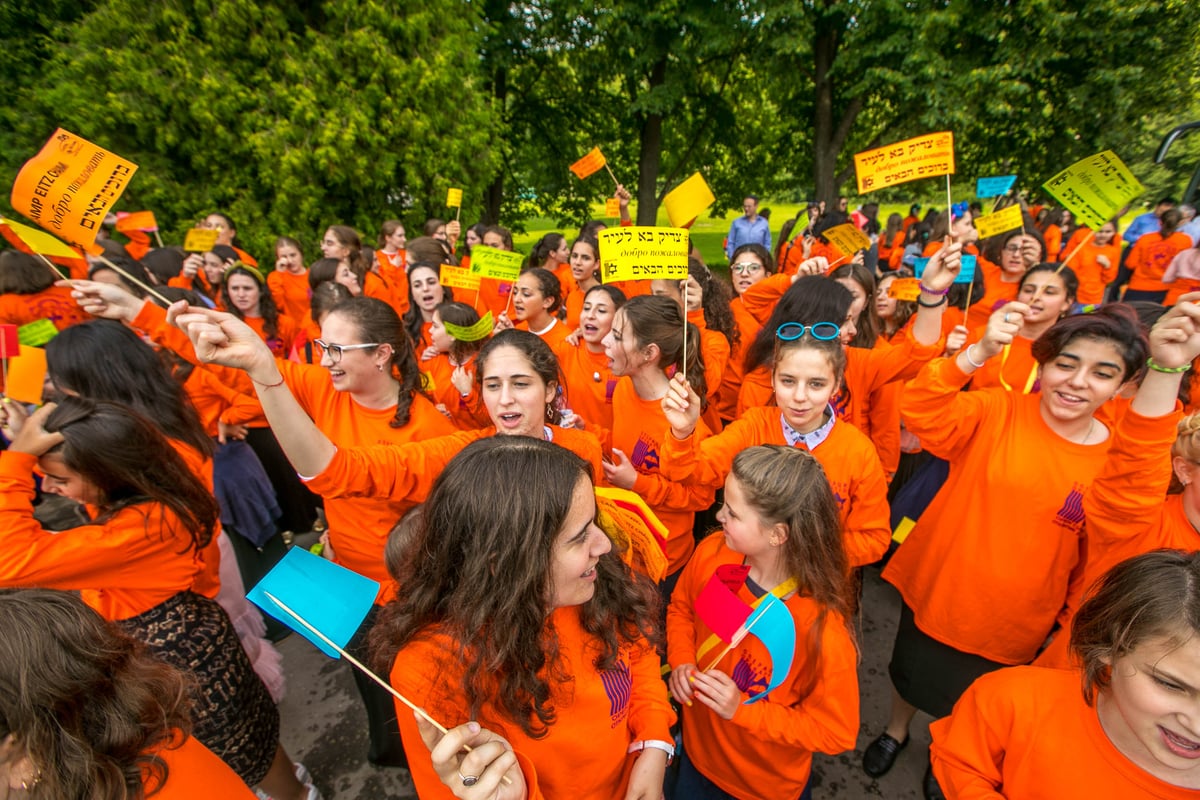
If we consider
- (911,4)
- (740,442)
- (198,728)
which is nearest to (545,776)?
(198,728)

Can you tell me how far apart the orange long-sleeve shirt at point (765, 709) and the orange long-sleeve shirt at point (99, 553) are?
6.24ft

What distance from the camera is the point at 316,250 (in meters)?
9.16

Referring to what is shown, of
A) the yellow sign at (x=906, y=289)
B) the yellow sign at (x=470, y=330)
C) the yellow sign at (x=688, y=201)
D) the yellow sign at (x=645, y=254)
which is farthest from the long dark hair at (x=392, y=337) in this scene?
the yellow sign at (x=906, y=289)

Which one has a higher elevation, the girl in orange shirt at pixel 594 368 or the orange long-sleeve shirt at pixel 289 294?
the orange long-sleeve shirt at pixel 289 294

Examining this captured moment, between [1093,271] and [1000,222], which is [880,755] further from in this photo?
[1093,271]

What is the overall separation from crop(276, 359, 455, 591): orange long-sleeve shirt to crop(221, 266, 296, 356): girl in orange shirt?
93.5 inches

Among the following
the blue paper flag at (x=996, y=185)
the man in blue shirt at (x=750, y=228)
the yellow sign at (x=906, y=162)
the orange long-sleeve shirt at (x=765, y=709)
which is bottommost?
the orange long-sleeve shirt at (x=765, y=709)

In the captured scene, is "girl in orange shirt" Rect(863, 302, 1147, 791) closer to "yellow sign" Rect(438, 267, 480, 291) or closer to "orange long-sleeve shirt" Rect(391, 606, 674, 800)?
"orange long-sleeve shirt" Rect(391, 606, 674, 800)

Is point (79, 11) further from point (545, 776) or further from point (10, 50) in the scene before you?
point (545, 776)

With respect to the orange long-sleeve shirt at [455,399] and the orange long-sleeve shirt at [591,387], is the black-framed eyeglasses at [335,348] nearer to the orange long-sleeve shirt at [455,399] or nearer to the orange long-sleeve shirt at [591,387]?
the orange long-sleeve shirt at [455,399]

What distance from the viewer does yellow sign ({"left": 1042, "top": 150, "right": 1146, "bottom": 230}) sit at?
336 centimetres

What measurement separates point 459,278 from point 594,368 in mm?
1439

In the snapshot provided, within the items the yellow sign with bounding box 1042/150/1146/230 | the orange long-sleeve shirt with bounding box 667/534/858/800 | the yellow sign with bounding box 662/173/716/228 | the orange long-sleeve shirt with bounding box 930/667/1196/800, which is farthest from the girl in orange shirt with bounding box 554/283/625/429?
the yellow sign with bounding box 1042/150/1146/230

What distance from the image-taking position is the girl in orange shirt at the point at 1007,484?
7.10 ft
